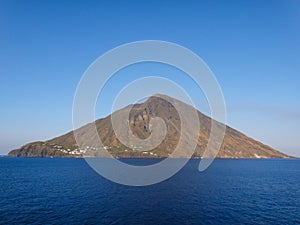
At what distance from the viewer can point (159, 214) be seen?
6719 cm

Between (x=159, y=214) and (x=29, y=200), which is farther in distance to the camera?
(x=29, y=200)

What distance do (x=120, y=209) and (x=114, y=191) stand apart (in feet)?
98.6

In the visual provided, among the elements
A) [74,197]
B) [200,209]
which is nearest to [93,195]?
[74,197]

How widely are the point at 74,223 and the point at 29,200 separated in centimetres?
3024

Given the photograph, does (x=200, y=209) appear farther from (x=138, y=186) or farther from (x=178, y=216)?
(x=138, y=186)

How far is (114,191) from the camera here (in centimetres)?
9988

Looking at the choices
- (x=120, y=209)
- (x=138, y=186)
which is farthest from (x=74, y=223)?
(x=138, y=186)

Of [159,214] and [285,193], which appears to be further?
[285,193]

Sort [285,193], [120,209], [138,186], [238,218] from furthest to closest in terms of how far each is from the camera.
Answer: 1. [138,186]
2. [285,193]
3. [120,209]
4. [238,218]

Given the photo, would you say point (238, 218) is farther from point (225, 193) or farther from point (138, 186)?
point (138, 186)

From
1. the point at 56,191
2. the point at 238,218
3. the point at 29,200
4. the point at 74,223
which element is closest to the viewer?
the point at 74,223

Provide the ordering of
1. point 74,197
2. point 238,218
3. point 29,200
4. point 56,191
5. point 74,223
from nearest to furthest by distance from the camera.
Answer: point 74,223 < point 238,218 < point 29,200 < point 74,197 < point 56,191

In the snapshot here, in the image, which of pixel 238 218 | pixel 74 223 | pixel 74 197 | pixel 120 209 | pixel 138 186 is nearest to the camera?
pixel 74 223

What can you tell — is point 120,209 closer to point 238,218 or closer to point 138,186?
point 238,218
